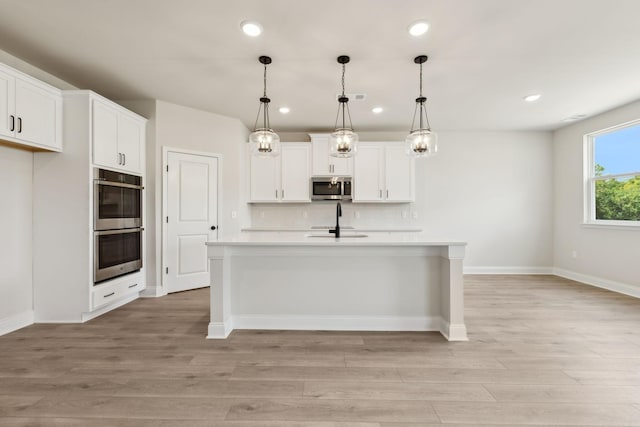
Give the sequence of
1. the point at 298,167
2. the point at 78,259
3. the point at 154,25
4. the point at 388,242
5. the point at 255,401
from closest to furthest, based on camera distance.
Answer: the point at 255,401 → the point at 154,25 → the point at 388,242 → the point at 78,259 → the point at 298,167

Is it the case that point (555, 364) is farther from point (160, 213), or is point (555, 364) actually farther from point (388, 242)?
point (160, 213)

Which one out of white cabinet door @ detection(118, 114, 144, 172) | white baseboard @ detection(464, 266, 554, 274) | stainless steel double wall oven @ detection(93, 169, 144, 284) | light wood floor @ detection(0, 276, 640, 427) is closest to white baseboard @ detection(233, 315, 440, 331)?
light wood floor @ detection(0, 276, 640, 427)

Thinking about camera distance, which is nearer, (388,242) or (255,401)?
(255,401)

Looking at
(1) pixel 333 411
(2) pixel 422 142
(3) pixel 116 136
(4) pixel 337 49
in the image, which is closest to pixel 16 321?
(3) pixel 116 136

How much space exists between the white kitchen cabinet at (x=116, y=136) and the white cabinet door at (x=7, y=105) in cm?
63

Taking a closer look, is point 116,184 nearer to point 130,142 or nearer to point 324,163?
point 130,142

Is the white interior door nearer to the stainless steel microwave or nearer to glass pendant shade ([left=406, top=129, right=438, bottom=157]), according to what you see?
the stainless steel microwave

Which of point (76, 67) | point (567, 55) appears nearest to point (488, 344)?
point (567, 55)

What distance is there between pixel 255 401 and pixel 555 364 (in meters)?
2.12

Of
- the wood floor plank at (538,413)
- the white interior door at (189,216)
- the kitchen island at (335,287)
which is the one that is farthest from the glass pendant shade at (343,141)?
the white interior door at (189,216)

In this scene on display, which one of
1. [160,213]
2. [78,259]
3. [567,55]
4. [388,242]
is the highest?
[567,55]

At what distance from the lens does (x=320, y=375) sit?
2.10 metres

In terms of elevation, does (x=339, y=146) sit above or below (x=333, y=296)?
above

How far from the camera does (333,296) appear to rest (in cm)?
293
